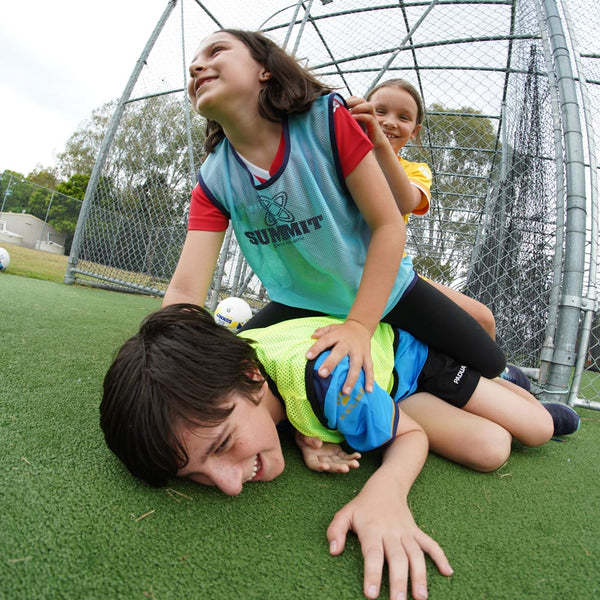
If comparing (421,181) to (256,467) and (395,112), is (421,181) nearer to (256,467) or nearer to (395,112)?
(395,112)

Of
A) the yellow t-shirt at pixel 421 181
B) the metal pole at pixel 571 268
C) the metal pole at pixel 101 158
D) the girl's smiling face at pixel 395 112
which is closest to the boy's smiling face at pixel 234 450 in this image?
the yellow t-shirt at pixel 421 181

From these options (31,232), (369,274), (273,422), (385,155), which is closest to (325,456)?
(273,422)

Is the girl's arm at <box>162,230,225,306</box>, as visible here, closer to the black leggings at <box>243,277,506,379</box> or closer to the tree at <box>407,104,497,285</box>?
the black leggings at <box>243,277,506,379</box>

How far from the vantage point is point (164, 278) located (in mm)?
5207

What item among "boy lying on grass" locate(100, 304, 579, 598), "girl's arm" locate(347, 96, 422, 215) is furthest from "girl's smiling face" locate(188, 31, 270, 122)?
"boy lying on grass" locate(100, 304, 579, 598)

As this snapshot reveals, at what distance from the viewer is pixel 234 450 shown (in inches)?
33.4

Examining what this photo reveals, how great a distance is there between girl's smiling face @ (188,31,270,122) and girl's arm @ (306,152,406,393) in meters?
0.40

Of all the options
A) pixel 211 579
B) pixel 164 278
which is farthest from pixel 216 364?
pixel 164 278

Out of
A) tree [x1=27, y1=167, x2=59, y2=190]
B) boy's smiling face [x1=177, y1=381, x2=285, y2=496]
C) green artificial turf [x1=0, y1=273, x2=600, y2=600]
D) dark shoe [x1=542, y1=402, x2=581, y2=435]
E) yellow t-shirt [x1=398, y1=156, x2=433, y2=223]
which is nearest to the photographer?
green artificial turf [x1=0, y1=273, x2=600, y2=600]

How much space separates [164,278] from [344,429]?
182 inches

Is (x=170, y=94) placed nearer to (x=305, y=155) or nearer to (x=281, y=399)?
(x=305, y=155)

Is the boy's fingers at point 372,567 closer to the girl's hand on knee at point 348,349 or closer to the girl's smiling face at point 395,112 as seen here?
the girl's hand on knee at point 348,349

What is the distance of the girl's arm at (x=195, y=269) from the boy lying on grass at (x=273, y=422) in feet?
0.93

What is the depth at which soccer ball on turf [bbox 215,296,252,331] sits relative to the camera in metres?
3.40
